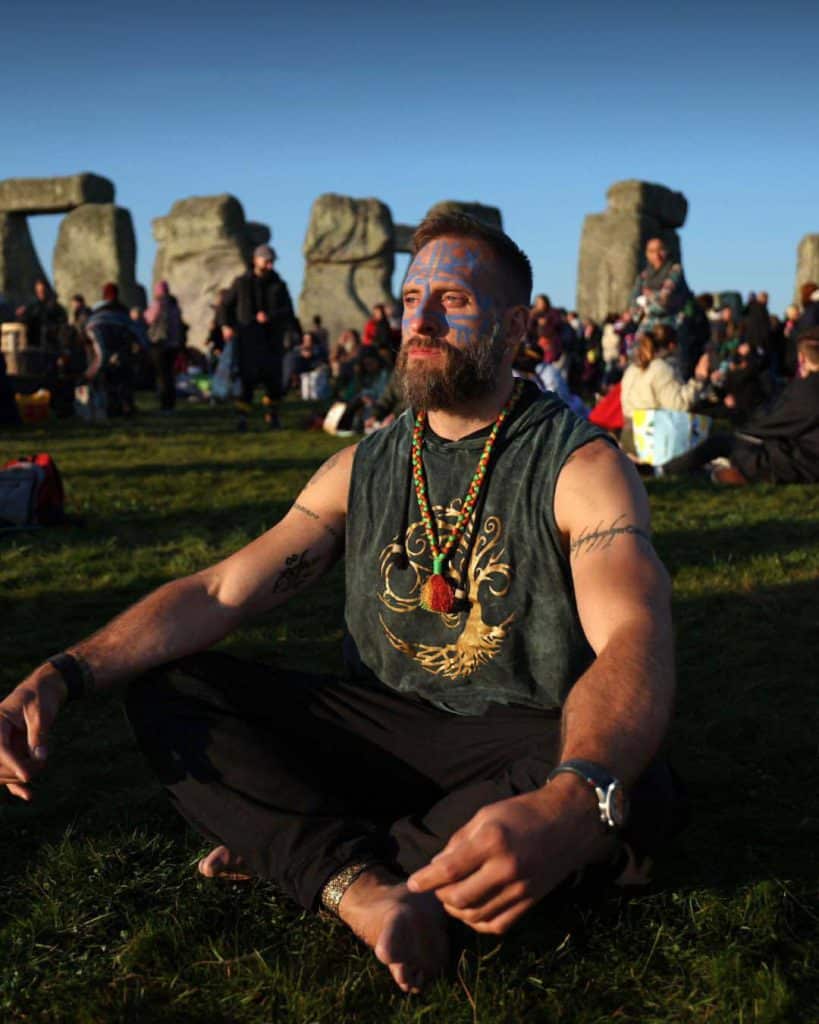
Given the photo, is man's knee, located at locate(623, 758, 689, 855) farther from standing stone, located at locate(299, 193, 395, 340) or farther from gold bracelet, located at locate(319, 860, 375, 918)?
standing stone, located at locate(299, 193, 395, 340)

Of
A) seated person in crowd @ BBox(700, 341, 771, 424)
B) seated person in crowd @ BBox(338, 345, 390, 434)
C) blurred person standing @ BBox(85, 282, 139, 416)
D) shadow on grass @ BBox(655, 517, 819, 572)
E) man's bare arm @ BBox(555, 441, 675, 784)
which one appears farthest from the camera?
blurred person standing @ BBox(85, 282, 139, 416)

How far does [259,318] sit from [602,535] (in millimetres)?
10331

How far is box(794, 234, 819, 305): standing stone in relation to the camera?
3297cm

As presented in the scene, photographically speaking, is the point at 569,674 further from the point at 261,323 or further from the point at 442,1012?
the point at 261,323

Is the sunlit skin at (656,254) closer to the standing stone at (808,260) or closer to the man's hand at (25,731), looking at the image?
the man's hand at (25,731)

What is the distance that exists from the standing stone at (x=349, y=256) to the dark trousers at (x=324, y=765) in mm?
24787

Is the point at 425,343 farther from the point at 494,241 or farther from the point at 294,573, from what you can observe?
the point at 294,573

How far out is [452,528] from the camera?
261 cm

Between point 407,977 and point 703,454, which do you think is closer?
point 407,977

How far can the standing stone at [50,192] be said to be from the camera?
2736cm

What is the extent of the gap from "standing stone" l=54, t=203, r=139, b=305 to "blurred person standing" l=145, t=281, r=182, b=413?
7938 mm

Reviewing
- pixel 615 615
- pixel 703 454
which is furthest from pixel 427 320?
pixel 703 454

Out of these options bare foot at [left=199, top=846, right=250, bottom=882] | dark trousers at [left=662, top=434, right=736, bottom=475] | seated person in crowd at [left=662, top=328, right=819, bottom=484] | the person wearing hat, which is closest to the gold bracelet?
bare foot at [left=199, top=846, right=250, bottom=882]

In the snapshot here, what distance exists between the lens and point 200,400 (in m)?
19.3
